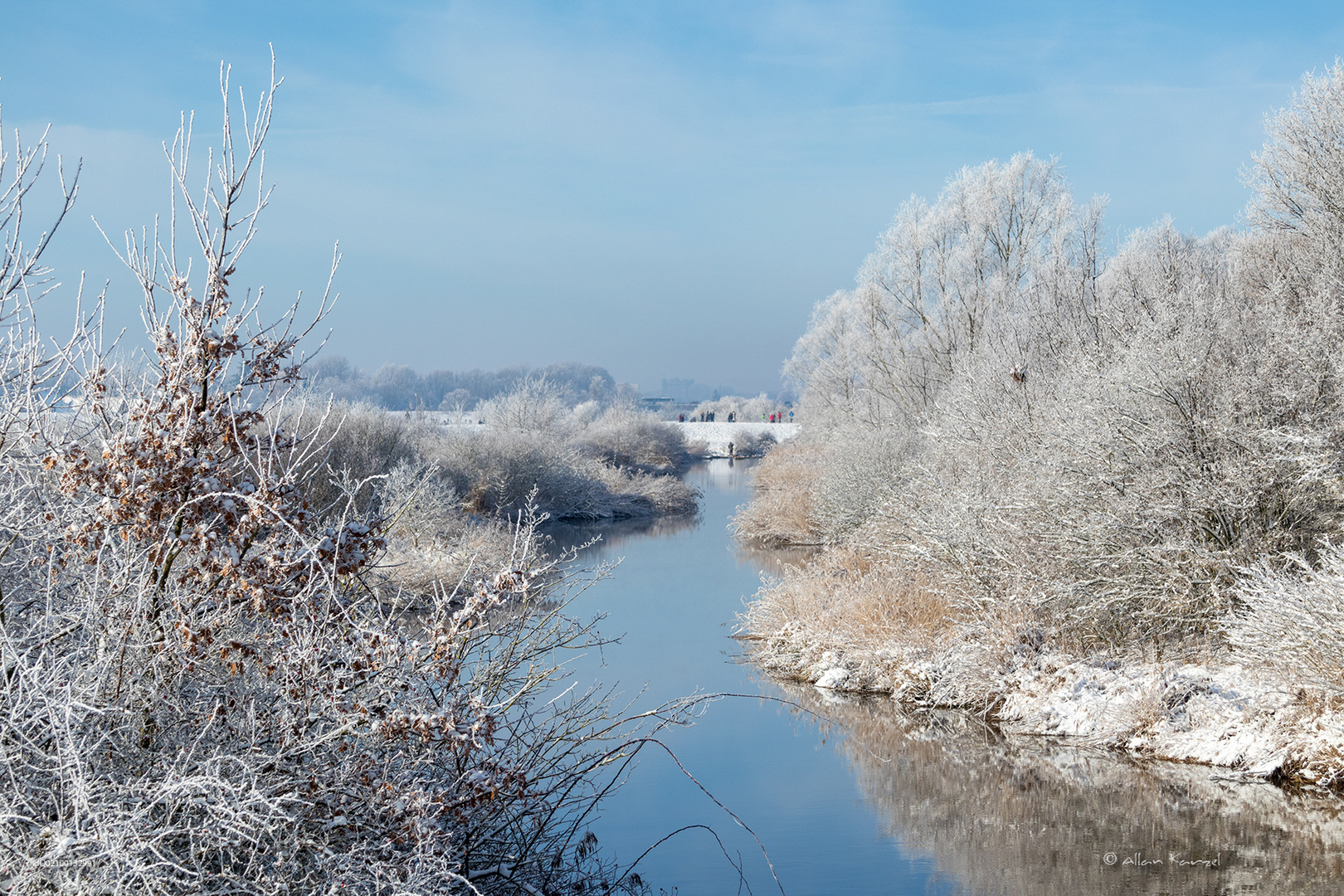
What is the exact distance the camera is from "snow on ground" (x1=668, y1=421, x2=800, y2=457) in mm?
57250

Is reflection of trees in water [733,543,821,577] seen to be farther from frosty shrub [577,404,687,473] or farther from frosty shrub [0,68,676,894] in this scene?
frosty shrub [577,404,687,473]

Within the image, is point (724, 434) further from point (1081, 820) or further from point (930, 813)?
point (1081, 820)

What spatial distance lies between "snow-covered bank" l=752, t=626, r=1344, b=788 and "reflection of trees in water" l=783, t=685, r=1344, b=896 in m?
0.24

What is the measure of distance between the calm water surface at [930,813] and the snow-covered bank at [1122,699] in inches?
10.0

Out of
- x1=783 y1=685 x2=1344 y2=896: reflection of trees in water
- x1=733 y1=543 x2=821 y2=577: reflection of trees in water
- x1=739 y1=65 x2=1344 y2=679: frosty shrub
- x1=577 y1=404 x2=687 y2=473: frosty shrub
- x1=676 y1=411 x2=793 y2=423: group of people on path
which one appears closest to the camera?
x1=783 y1=685 x2=1344 y2=896: reflection of trees in water

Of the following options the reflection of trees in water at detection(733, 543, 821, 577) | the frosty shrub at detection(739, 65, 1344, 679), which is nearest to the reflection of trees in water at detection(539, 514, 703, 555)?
the reflection of trees in water at detection(733, 543, 821, 577)

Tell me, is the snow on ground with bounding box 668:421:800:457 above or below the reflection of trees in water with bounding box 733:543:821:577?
above

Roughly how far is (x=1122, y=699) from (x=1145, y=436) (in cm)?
251

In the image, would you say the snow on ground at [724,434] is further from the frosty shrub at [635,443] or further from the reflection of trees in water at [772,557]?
the reflection of trees in water at [772,557]

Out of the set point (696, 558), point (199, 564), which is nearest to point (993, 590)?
point (199, 564)

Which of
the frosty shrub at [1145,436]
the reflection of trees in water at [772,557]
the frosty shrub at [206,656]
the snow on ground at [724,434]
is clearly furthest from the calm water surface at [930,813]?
the snow on ground at [724,434]

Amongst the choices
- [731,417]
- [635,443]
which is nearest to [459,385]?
[731,417]

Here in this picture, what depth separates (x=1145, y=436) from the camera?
368 inches

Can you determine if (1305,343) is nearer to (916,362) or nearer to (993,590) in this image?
(993,590)
